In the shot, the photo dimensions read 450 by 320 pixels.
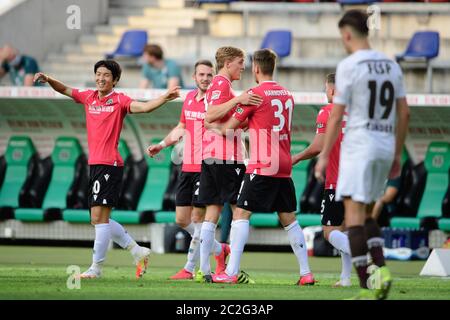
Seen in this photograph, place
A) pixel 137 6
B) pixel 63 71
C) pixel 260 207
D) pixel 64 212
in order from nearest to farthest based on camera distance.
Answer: pixel 260 207
pixel 64 212
pixel 63 71
pixel 137 6

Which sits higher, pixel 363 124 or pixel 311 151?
pixel 363 124

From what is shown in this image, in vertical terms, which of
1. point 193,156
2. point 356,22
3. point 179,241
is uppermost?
point 356,22

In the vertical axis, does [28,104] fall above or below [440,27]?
below

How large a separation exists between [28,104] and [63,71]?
247 centimetres

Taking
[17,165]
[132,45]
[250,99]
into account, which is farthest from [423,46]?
[250,99]

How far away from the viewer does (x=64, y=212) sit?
761 inches

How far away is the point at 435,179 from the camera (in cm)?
1867

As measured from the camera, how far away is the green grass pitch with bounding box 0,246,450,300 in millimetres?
9625

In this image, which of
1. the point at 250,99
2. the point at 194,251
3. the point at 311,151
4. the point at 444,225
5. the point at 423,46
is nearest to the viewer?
the point at 250,99

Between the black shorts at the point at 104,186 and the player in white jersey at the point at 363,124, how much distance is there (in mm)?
3576

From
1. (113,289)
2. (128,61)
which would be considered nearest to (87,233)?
(128,61)

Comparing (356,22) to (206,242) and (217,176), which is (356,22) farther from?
(206,242)

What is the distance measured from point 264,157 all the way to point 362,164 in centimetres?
230
